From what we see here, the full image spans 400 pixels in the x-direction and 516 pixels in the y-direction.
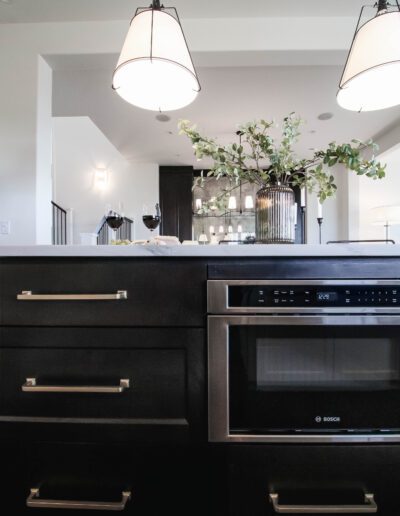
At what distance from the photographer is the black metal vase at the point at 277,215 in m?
1.10

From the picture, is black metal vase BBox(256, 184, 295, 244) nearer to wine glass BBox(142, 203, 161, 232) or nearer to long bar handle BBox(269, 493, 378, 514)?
wine glass BBox(142, 203, 161, 232)

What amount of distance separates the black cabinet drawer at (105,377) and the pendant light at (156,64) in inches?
36.5

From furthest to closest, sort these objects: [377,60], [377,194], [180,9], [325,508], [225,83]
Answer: [377,194]
[225,83]
[180,9]
[377,60]
[325,508]

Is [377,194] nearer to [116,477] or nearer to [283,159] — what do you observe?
[283,159]

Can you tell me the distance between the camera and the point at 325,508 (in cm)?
78

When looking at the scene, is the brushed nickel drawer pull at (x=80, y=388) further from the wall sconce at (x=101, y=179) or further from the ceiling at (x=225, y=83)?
the wall sconce at (x=101, y=179)

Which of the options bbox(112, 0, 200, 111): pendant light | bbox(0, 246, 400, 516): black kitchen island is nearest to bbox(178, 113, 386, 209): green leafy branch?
bbox(112, 0, 200, 111): pendant light

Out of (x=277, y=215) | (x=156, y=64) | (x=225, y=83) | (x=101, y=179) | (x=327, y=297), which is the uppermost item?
(x=225, y=83)

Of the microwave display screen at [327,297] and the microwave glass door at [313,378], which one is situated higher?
the microwave display screen at [327,297]

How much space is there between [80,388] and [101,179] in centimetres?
539

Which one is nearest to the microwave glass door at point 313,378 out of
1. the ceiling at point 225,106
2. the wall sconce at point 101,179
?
the ceiling at point 225,106

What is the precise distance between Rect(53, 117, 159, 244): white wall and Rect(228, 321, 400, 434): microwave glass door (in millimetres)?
5000

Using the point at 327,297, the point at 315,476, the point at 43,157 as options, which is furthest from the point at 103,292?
the point at 43,157

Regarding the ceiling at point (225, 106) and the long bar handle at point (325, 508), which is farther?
the ceiling at point (225, 106)
